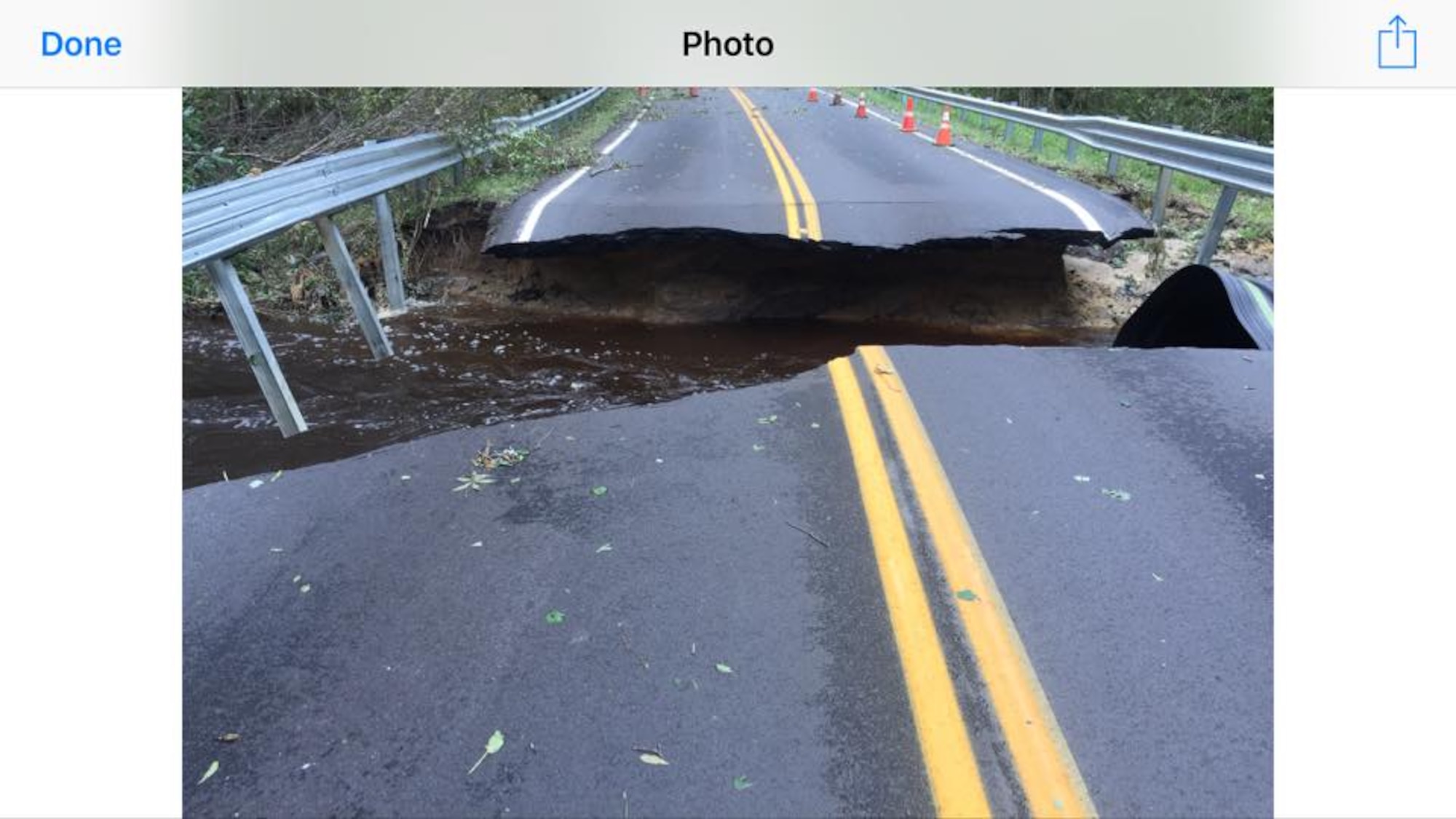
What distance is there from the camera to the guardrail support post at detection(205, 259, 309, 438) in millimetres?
4332

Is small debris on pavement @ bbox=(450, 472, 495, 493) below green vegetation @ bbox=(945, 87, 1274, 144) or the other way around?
below

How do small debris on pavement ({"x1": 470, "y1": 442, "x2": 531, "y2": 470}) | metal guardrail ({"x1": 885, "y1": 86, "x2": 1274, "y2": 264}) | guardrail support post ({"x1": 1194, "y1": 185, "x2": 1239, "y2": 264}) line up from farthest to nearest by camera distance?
guardrail support post ({"x1": 1194, "y1": 185, "x2": 1239, "y2": 264})
metal guardrail ({"x1": 885, "y1": 86, "x2": 1274, "y2": 264})
small debris on pavement ({"x1": 470, "y1": 442, "x2": 531, "y2": 470})

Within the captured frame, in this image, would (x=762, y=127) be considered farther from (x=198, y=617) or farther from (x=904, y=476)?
(x=198, y=617)

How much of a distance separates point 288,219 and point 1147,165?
30.3ft

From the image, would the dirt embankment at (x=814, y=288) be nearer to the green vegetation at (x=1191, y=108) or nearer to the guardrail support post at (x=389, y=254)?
the guardrail support post at (x=389, y=254)

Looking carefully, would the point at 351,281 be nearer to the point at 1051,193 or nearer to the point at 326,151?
the point at 326,151

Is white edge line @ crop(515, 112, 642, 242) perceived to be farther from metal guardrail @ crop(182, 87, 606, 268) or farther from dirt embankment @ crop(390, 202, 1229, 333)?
metal guardrail @ crop(182, 87, 606, 268)

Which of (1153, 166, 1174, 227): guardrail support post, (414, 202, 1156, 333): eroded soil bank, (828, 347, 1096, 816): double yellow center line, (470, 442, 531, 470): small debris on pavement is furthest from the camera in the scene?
(1153, 166, 1174, 227): guardrail support post

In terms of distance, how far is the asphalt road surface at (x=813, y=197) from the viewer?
7.27 metres

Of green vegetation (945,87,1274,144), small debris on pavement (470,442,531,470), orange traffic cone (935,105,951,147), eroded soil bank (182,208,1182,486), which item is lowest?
small debris on pavement (470,442,531,470)

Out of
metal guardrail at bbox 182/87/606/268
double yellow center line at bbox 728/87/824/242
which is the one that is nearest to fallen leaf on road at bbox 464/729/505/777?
metal guardrail at bbox 182/87/606/268

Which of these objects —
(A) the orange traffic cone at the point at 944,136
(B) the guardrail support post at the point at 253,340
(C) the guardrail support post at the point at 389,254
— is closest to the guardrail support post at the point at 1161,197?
(A) the orange traffic cone at the point at 944,136

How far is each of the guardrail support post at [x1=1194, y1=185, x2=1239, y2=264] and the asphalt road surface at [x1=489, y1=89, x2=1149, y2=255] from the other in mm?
659

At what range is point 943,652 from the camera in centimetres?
235
